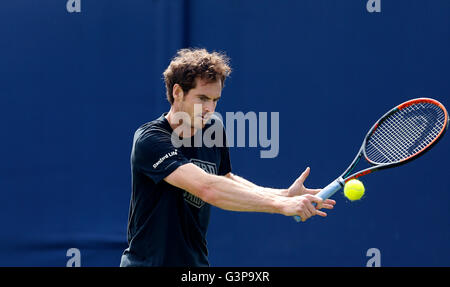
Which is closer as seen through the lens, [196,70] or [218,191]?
[218,191]

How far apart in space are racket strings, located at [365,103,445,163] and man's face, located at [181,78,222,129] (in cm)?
93

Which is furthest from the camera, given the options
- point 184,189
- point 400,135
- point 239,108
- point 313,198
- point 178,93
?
point 239,108

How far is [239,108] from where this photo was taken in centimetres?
447

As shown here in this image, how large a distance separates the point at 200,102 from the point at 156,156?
365 millimetres

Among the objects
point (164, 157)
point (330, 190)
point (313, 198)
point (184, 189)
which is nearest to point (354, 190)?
point (330, 190)

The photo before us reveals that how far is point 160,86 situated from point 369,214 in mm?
1733

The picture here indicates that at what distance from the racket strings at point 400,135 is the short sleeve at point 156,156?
1.14 m

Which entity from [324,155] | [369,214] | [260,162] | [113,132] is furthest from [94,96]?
[369,214]

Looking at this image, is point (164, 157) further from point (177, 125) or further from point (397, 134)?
point (397, 134)

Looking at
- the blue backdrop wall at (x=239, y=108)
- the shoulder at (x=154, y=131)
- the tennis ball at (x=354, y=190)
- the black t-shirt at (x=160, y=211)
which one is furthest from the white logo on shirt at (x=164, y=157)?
the blue backdrop wall at (x=239, y=108)

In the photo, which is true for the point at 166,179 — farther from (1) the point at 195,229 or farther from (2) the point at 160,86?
(2) the point at 160,86

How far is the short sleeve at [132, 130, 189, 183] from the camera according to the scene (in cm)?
286

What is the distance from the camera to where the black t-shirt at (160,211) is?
2.90 meters
